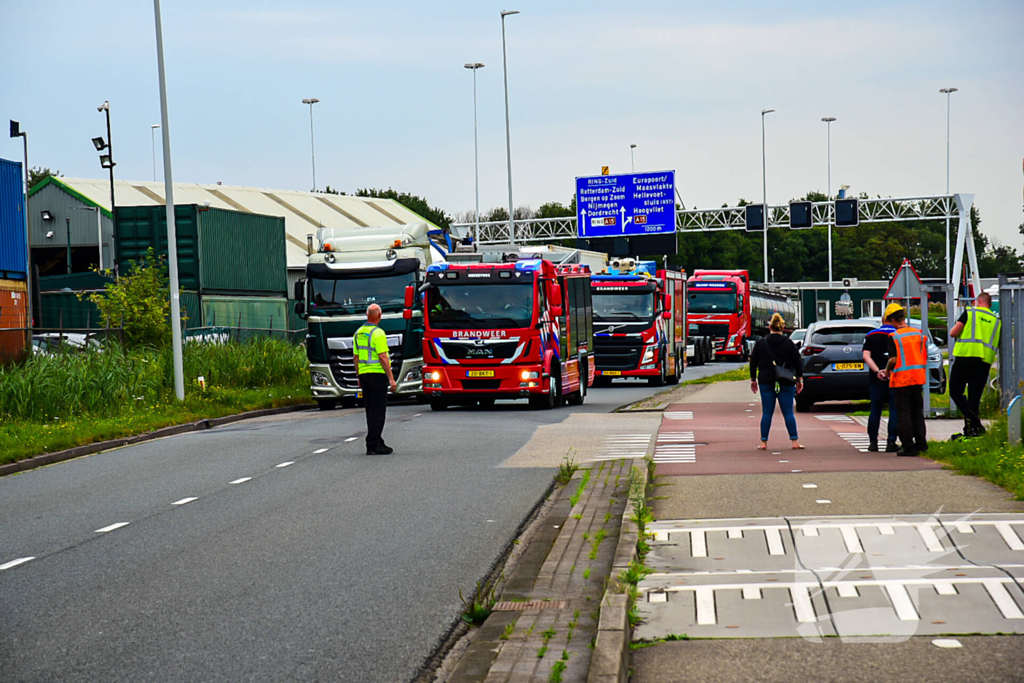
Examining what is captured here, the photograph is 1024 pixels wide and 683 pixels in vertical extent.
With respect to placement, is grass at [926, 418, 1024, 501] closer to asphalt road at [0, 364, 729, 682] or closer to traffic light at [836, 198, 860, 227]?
asphalt road at [0, 364, 729, 682]

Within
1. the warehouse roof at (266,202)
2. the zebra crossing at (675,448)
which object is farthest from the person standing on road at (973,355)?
the warehouse roof at (266,202)

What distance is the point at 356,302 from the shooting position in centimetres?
2628

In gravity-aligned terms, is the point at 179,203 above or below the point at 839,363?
above

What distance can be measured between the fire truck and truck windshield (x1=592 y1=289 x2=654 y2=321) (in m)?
9.20

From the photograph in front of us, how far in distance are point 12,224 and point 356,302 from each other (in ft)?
37.7

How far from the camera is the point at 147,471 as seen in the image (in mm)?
14312

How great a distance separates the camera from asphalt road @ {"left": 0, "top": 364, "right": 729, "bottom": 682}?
601 centimetres

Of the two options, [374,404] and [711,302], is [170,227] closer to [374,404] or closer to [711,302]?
[374,404]

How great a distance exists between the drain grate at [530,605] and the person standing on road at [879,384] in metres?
8.50

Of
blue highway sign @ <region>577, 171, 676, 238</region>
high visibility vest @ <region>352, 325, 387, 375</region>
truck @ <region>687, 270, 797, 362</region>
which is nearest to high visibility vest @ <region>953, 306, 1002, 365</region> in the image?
high visibility vest @ <region>352, 325, 387, 375</region>

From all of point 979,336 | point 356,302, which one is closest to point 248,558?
point 979,336

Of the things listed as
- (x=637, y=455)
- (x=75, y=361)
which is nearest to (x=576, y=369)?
(x=75, y=361)

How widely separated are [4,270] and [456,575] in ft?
89.9

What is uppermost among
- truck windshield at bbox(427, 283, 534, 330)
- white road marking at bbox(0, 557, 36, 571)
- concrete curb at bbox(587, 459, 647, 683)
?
truck windshield at bbox(427, 283, 534, 330)
